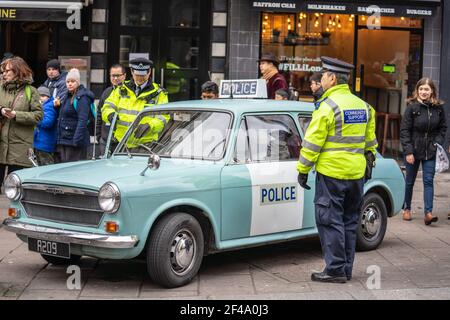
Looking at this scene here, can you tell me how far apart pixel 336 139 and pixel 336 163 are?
0.21 meters

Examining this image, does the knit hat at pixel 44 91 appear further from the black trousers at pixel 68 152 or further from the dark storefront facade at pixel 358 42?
the dark storefront facade at pixel 358 42

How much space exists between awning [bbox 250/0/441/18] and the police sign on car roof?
20.1 ft

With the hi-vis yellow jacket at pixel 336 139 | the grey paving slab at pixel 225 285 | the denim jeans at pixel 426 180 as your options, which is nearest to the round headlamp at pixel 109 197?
the grey paving slab at pixel 225 285

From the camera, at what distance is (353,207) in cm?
775

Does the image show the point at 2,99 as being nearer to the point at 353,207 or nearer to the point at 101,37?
the point at 353,207

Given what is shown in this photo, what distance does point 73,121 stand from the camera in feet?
35.8

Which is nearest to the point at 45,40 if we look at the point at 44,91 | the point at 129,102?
the point at 44,91

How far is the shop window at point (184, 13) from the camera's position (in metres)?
16.0

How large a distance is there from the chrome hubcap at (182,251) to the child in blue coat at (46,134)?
4.06 m

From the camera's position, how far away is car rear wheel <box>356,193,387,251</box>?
8.98 metres

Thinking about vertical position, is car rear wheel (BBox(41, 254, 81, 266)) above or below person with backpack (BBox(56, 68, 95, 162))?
below

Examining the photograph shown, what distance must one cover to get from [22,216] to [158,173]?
1345mm

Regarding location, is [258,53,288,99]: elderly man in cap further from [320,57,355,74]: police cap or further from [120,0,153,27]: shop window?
[120,0,153,27]: shop window

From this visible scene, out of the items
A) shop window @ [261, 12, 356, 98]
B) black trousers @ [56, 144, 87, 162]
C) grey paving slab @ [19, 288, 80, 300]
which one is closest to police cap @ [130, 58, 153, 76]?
black trousers @ [56, 144, 87, 162]
